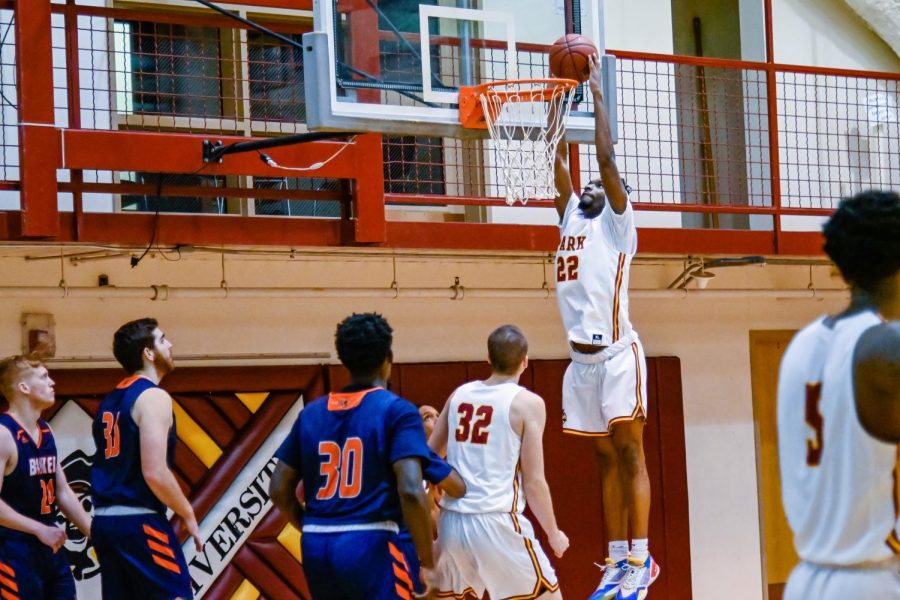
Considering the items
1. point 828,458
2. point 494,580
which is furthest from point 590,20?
point 828,458

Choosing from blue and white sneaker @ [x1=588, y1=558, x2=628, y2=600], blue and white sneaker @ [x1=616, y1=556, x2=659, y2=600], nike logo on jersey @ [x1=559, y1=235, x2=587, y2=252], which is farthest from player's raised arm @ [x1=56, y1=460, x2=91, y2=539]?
nike logo on jersey @ [x1=559, y1=235, x2=587, y2=252]

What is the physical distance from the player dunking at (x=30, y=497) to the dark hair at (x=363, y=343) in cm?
301

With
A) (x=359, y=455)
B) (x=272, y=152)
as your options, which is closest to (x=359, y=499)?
(x=359, y=455)

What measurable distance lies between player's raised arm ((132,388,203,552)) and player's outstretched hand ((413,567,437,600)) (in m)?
1.60

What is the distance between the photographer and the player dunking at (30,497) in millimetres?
7715

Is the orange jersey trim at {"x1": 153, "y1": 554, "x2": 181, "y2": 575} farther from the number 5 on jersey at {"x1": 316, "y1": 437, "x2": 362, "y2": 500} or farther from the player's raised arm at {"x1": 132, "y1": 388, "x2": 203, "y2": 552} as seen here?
the number 5 on jersey at {"x1": 316, "y1": 437, "x2": 362, "y2": 500}

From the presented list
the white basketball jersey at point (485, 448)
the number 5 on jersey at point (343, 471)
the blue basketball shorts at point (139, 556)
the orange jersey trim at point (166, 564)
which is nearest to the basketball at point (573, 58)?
the white basketball jersey at point (485, 448)

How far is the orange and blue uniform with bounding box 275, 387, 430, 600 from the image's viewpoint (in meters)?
5.48

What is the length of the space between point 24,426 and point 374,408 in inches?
132

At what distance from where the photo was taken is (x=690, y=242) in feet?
35.7

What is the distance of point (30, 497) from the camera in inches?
311

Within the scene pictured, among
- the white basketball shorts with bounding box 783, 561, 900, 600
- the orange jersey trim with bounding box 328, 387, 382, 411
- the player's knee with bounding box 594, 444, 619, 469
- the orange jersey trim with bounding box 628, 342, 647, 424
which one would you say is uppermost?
the orange jersey trim with bounding box 328, 387, 382, 411

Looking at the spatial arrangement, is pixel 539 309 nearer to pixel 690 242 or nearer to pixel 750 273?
pixel 690 242

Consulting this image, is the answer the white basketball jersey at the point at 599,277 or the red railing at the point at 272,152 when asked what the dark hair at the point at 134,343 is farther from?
the white basketball jersey at the point at 599,277
